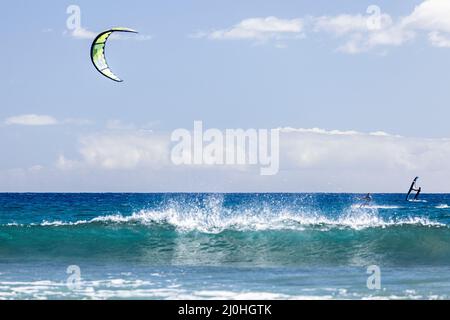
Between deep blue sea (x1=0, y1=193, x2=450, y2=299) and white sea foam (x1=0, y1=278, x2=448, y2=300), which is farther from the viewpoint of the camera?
deep blue sea (x1=0, y1=193, x2=450, y2=299)

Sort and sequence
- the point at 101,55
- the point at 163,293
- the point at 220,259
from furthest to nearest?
1. the point at 220,259
2. the point at 101,55
3. the point at 163,293

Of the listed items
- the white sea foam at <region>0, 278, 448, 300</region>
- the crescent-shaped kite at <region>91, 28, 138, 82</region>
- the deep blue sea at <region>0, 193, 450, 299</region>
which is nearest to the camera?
the white sea foam at <region>0, 278, 448, 300</region>

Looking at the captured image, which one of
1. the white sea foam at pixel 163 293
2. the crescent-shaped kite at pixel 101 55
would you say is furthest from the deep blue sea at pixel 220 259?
the crescent-shaped kite at pixel 101 55

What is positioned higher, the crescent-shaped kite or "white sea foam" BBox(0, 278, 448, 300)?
the crescent-shaped kite

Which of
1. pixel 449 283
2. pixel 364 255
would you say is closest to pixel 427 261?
pixel 364 255

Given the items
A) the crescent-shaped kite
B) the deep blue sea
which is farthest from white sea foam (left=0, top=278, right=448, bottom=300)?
the crescent-shaped kite

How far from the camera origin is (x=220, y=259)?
47.8 ft

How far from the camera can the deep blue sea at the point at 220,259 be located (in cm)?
974

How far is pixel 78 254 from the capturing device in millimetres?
16172

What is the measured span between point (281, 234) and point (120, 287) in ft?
29.0

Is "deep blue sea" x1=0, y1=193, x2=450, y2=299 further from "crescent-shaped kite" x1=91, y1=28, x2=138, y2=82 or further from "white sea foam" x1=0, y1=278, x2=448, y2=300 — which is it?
"crescent-shaped kite" x1=91, y1=28, x2=138, y2=82

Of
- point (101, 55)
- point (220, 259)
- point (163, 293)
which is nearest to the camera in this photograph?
point (163, 293)

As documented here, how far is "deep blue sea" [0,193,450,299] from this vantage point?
9.74m
